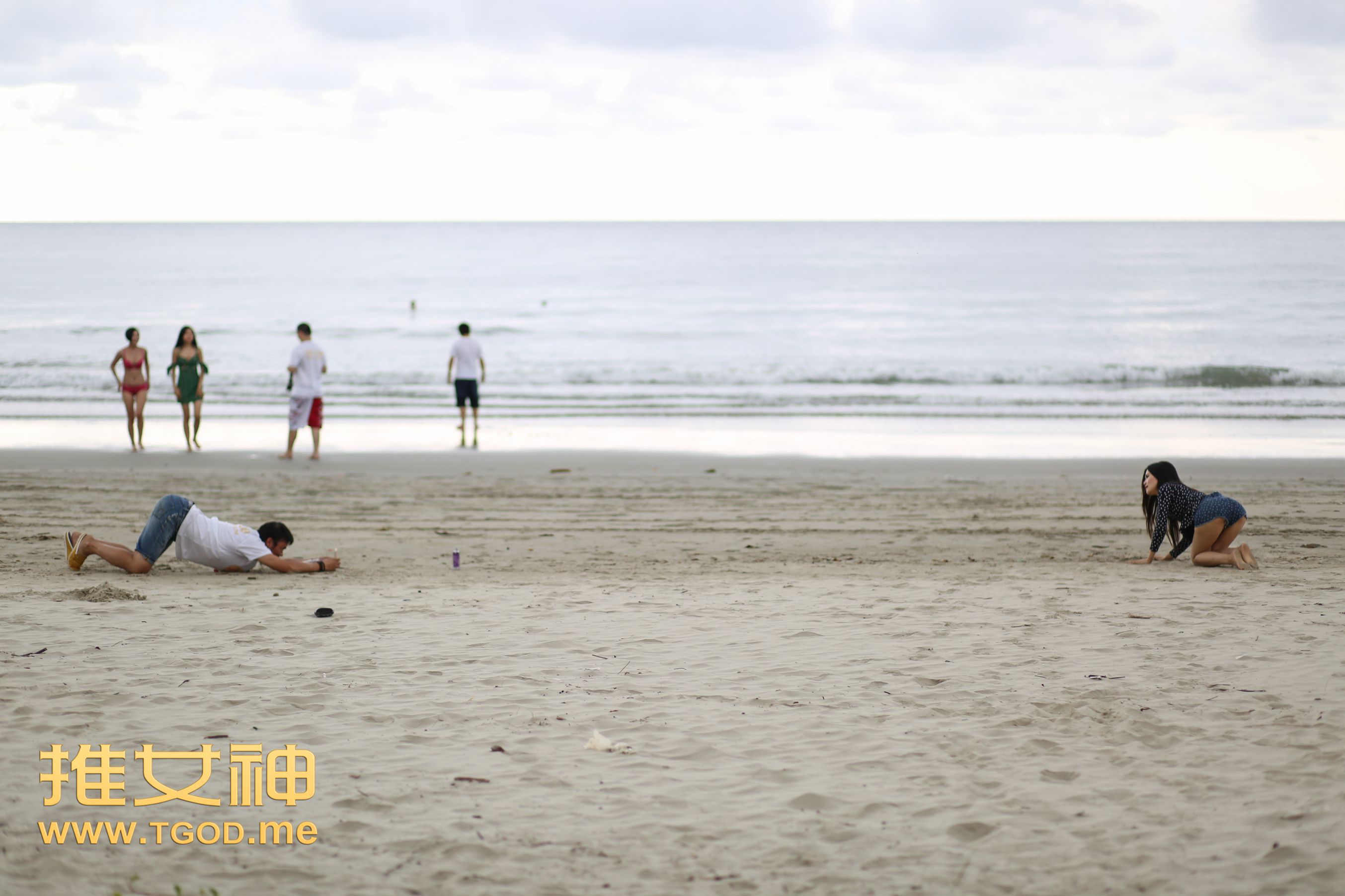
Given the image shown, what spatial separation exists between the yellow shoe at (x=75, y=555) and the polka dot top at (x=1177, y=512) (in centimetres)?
764

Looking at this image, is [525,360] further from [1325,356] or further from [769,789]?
[769,789]

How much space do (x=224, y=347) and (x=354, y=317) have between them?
1090 centimetres

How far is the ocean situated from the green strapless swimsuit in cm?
136

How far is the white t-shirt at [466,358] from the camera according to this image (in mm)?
14727

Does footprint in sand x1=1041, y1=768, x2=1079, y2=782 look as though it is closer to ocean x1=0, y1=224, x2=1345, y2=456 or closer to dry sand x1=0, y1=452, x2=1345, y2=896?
dry sand x1=0, y1=452, x2=1345, y2=896

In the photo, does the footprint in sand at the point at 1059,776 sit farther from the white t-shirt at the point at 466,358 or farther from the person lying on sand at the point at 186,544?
the white t-shirt at the point at 466,358

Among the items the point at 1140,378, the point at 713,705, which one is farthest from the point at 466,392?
the point at 1140,378

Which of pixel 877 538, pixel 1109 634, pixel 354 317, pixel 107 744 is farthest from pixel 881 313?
pixel 107 744

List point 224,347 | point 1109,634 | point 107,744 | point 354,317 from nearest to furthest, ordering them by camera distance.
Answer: point 107,744
point 1109,634
point 224,347
point 354,317

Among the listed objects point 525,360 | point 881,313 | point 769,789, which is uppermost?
point 881,313

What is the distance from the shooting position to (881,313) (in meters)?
42.6

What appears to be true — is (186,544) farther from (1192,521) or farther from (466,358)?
(466,358)

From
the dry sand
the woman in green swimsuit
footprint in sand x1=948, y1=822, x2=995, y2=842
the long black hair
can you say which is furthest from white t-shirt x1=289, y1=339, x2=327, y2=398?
footprint in sand x1=948, y1=822, x2=995, y2=842

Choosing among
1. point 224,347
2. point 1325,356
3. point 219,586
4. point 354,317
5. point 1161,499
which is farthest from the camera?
point 354,317
